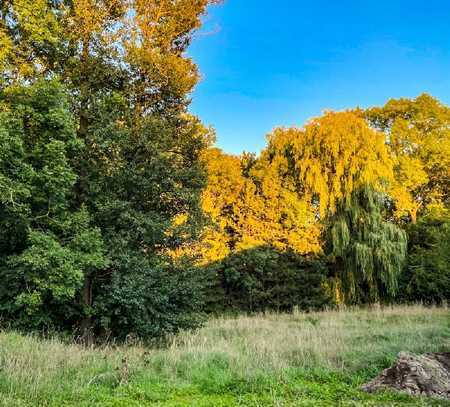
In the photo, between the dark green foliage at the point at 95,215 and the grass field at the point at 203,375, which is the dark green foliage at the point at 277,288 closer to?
the dark green foliage at the point at 95,215

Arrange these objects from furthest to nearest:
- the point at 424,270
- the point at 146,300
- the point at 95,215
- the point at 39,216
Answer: the point at 424,270 < the point at 95,215 < the point at 146,300 < the point at 39,216

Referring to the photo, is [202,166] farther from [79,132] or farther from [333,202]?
[333,202]

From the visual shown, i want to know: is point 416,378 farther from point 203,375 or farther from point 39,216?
point 39,216

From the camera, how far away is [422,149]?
67.2 feet

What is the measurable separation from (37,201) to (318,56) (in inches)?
501

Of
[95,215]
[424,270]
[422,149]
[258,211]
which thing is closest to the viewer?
[95,215]

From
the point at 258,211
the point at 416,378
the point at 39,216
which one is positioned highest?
the point at 258,211

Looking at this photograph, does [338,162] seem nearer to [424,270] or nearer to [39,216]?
[424,270]

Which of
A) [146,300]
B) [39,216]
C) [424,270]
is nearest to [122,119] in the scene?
[39,216]

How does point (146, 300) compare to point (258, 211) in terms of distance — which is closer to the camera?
point (146, 300)

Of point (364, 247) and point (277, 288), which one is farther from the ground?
point (364, 247)

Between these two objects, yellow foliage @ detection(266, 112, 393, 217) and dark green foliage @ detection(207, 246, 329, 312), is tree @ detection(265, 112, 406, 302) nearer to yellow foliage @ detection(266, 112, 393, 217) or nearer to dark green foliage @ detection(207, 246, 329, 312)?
yellow foliage @ detection(266, 112, 393, 217)

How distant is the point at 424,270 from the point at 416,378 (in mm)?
15459

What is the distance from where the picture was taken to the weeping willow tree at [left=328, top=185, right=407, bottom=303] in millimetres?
17656
